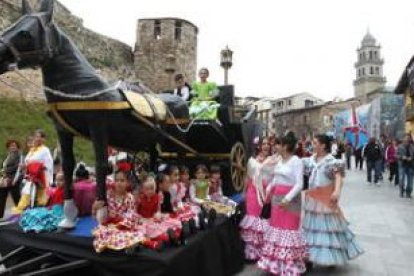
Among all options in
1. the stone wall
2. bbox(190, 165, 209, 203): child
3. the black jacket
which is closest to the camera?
bbox(190, 165, 209, 203): child

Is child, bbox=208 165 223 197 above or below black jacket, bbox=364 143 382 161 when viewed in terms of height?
below

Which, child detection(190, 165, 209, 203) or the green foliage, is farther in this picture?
the green foliage

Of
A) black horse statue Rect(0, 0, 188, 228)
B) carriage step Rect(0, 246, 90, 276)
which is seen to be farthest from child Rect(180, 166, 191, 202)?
carriage step Rect(0, 246, 90, 276)

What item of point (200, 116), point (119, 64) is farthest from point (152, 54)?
point (200, 116)

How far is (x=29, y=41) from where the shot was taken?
4359 millimetres

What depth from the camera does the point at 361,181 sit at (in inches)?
671

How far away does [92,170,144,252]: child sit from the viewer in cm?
429

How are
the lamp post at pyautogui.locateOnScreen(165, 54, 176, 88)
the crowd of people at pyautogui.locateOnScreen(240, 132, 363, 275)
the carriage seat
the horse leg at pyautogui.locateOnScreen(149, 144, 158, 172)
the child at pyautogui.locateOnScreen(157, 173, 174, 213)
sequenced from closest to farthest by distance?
the carriage seat, the child at pyautogui.locateOnScreen(157, 173, 174, 213), the crowd of people at pyautogui.locateOnScreen(240, 132, 363, 275), the horse leg at pyautogui.locateOnScreen(149, 144, 158, 172), the lamp post at pyautogui.locateOnScreen(165, 54, 176, 88)

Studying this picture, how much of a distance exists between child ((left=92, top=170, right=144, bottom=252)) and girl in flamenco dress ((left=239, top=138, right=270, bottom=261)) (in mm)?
1927

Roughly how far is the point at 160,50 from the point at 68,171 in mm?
39818

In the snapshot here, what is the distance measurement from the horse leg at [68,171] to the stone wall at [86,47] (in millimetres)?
21056

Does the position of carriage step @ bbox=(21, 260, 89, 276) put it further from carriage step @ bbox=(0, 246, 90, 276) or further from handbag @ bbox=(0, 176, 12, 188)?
handbag @ bbox=(0, 176, 12, 188)

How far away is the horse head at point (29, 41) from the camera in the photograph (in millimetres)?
4281

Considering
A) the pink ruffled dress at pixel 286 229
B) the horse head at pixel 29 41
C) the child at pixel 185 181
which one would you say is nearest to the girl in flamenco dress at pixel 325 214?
the pink ruffled dress at pixel 286 229
